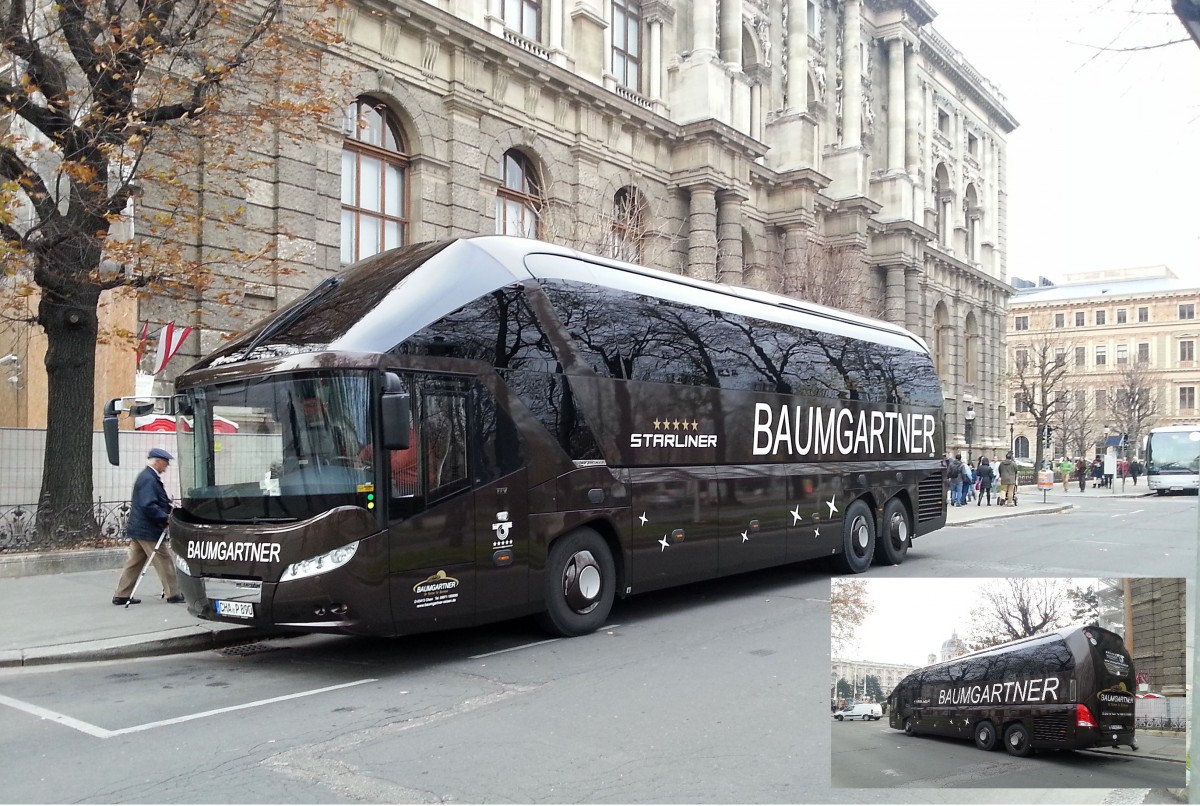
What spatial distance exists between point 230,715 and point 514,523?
10.2 ft

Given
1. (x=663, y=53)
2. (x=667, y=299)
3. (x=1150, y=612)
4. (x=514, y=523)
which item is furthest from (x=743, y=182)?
(x=1150, y=612)

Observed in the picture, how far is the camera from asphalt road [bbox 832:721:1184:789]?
12.1 ft

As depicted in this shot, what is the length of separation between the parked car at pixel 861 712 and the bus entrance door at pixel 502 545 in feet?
18.3

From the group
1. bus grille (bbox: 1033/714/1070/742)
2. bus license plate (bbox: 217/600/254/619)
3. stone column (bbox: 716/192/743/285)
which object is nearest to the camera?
bus grille (bbox: 1033/714/1070/742)

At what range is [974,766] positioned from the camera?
12.3 ft

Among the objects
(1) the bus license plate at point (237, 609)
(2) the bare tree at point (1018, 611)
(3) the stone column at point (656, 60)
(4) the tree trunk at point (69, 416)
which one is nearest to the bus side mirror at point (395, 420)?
(1) the bus license plate at point (237, 609)

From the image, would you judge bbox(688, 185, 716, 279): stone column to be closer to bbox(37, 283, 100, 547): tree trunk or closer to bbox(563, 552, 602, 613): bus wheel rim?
bbox(37, 283, 100, 547): tree trunk

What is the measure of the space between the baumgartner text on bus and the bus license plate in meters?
0.02

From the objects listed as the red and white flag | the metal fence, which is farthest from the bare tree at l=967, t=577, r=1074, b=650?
the red and white flag

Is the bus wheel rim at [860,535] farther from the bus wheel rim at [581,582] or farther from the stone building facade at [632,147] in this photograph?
the stone building facade at [632,147]

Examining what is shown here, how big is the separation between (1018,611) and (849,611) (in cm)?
61

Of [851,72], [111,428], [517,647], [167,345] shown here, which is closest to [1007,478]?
[851,72]

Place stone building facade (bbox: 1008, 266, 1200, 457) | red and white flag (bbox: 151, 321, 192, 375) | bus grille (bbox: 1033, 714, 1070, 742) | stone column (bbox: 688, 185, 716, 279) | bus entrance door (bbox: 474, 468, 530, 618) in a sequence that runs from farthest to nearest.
A: 1. stone building facade (bbox: 1008, 266, 1200, 457)
2. stone column (bbox: 688, 185, 716, 279)
3. red and white flag (bbox: 151, 321, 192, 375)
4. bus entrance door (bbox: 474, 468, 530, 618)
5. bus grille (bbox: 1033, 714, 1070, 742)

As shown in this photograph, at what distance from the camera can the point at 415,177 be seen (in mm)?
23641
